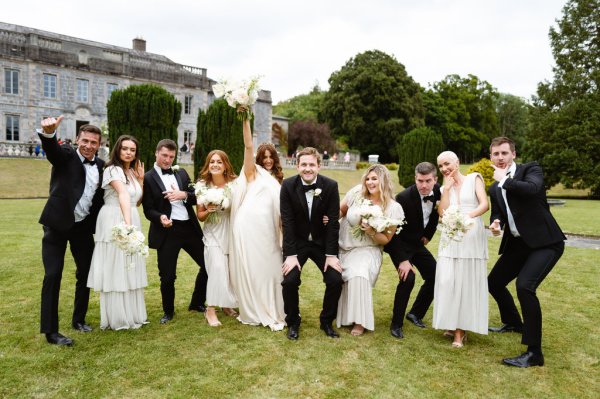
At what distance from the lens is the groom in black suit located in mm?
5422

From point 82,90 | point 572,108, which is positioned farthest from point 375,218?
point 82,90

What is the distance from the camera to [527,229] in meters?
4.84

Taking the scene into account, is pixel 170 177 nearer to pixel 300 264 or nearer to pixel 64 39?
pixel 300 264

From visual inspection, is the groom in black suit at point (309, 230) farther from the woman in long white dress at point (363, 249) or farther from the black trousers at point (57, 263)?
the black trousers at point (57, 263)

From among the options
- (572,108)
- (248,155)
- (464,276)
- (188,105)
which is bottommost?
(464,276)

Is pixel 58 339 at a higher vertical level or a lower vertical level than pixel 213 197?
lower

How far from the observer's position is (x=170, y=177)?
19.5 feet

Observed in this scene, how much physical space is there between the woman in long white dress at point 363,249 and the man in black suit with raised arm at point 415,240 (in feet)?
0.69

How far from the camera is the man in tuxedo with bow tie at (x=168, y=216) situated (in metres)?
5.73

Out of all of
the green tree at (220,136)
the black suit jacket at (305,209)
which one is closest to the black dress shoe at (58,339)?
the black suit jacket at (305,209)

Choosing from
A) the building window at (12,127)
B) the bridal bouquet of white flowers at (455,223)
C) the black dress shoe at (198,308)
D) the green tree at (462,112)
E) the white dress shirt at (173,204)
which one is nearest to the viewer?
the bridal bouquet of white flowers at (455,223)

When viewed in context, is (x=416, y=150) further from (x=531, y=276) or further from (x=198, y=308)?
(x=531, y=276)

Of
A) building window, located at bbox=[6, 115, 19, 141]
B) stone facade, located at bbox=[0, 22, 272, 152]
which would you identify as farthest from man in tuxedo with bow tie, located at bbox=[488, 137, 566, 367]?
building window, located at bbox=[6, 115, 19, 141]

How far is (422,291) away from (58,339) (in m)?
4.38
